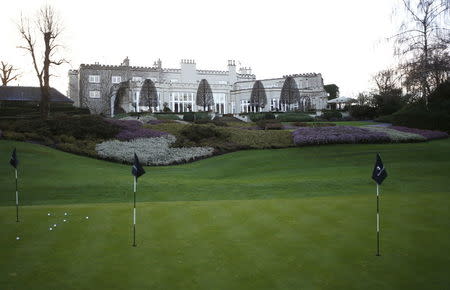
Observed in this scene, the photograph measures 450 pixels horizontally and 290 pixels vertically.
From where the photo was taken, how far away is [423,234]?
7645 millimetres

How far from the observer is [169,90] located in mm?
60344

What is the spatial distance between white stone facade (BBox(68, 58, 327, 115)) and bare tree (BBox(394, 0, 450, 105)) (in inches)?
1497

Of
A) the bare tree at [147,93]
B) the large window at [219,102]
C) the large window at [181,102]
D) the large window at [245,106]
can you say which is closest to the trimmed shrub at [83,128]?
the bare tree at [147,93]

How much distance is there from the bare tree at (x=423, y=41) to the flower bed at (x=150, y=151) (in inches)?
454

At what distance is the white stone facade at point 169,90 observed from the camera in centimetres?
5979

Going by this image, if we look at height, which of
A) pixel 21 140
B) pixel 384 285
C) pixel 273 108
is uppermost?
pixel 273 108

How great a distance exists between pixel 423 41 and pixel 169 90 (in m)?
43.3

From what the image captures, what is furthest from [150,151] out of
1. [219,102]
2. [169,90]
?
[219,102]

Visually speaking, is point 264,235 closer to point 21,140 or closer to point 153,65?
point 21,140

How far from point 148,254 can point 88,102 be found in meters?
61.8

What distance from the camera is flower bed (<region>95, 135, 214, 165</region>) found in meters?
22.5

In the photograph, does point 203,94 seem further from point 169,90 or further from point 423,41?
point 423,41

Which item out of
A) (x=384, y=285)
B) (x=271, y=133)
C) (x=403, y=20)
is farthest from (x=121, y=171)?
(x=384, y=285)

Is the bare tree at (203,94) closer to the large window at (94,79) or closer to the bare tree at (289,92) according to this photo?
the bare tree at (289,92)
